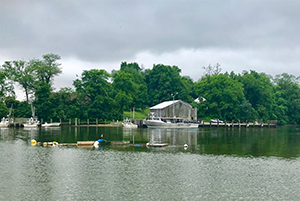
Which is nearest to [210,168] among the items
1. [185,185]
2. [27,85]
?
[185,185]

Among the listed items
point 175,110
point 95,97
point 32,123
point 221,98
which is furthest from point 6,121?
point 221,98

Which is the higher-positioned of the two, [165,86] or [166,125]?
[165,86]

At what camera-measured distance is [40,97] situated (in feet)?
309

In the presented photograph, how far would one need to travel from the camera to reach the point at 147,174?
2864cm

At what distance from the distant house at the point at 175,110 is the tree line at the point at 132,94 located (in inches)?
278

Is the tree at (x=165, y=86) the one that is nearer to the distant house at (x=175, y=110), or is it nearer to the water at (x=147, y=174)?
the distant house at (x=175, y=110)

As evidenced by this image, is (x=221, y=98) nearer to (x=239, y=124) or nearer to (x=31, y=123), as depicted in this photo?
(x=239, y=124)

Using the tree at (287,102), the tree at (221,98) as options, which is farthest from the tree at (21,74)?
the tree at (287,102)

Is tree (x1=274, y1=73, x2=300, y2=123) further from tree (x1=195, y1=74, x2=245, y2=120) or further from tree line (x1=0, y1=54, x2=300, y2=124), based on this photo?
tree (x1=195, y1=74, x2=245, y2=120)

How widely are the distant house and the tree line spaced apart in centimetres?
707

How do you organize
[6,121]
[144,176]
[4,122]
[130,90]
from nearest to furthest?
[144,176] < [4,122] < [6,121] < [130,90]

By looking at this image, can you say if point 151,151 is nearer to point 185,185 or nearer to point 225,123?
point 185,185

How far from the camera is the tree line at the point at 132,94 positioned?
9506 cm

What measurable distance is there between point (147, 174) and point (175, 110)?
71548 mm
